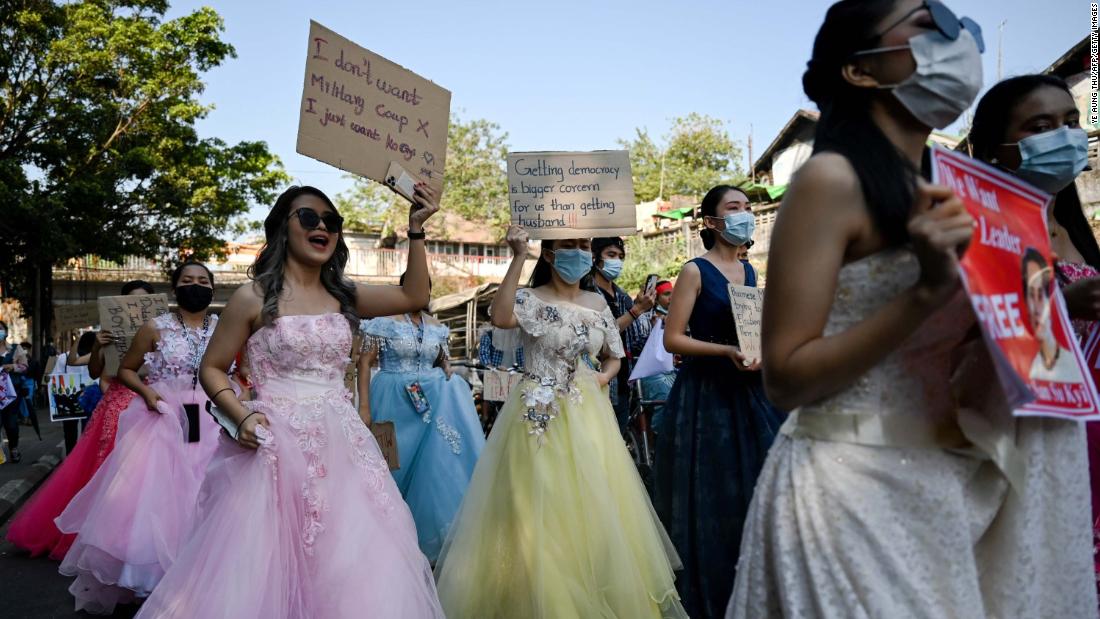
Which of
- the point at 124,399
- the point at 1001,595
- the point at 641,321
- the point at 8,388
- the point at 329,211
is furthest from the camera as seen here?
the point at 8,388

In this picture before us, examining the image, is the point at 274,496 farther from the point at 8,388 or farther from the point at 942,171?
the point at 8,388

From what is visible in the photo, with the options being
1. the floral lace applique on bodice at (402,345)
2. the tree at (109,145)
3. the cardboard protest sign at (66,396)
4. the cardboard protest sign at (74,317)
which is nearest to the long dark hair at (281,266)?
the floral lace applique on bodice at (402,345)

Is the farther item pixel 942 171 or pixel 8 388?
pixel 8 388

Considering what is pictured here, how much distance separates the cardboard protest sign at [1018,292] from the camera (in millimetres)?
1609

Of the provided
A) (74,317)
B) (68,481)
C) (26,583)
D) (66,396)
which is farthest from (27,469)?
(26,583)

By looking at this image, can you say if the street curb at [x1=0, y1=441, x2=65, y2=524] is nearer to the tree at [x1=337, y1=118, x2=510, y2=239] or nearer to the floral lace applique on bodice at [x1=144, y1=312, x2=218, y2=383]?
the floral lace applique on bodice at [x1=144, y1=312, x2=218, y2=383]

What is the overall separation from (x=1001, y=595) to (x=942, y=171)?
0.88 meters

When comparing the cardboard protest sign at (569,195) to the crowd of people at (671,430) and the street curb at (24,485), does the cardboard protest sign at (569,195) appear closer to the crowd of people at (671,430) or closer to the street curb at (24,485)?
the crowd of people at (671,430)

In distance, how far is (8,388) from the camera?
12.3 m

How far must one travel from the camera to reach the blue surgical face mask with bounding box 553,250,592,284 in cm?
562

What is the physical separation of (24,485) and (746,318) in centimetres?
1047

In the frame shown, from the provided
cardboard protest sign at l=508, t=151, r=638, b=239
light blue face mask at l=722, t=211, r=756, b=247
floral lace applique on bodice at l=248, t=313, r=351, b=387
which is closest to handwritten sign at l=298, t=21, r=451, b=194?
floral lace applique on bodice at l=248, t=313, r=351, b=387

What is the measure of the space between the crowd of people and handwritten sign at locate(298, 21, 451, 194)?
0.84 ft

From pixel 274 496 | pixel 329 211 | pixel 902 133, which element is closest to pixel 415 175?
pixel 329 211
